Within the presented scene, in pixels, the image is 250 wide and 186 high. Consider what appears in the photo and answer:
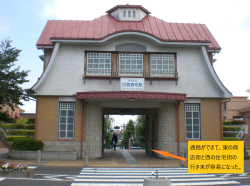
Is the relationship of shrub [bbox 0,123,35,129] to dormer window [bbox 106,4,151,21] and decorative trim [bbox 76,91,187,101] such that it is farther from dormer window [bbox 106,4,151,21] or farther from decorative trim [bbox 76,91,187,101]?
dormer window [bbox 106,4,151,21]

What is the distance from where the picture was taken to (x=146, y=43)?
18641 millimetres

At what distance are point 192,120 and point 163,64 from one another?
4348mm

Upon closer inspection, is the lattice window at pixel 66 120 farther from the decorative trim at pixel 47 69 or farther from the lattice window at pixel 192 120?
the lattice window at pixel 192 120

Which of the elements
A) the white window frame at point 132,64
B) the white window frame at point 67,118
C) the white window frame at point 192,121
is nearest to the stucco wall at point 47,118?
the white window frame at point 67,118

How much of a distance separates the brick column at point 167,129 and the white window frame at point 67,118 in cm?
589

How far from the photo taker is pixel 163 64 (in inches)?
730

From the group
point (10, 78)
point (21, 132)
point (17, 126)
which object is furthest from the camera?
point (17, 126)

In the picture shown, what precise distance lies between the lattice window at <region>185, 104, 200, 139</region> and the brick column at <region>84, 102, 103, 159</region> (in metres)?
6.02

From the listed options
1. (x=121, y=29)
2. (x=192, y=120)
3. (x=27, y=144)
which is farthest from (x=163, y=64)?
(x=27, y=144)

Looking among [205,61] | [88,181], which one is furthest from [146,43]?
[88,181]

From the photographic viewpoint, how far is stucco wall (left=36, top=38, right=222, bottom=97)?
1783 cm

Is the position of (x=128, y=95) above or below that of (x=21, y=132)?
above

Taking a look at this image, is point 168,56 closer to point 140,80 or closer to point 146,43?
point 146,43

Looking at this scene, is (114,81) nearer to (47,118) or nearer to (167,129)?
(167,129)
